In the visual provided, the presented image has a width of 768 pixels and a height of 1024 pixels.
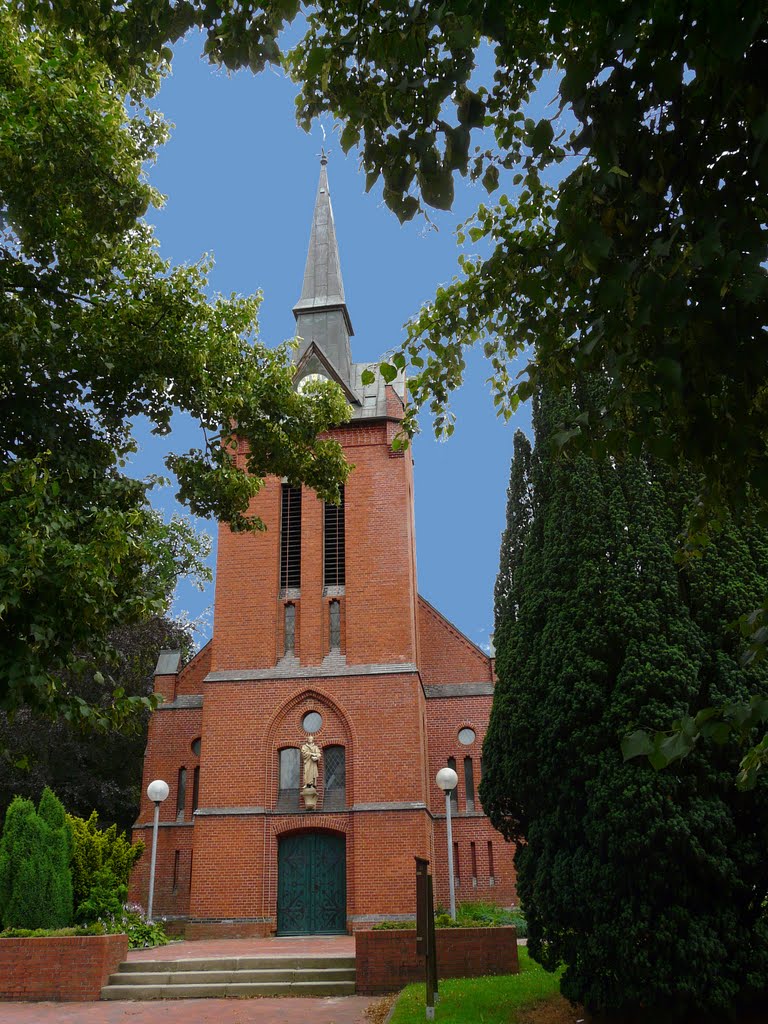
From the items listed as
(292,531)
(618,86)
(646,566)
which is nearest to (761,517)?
(618,86)

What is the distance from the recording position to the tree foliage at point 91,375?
22.6 ft

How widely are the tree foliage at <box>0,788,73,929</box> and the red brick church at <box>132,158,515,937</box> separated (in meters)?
5.09

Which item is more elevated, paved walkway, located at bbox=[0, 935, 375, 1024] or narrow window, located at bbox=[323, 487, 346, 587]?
narrow window, located at bbox=[323, 487, 346, 587]

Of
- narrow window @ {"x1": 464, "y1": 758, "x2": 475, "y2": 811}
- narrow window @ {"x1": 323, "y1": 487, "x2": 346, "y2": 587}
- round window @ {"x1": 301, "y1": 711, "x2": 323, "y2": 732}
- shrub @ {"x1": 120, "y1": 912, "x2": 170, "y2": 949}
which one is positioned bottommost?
shrub @ {"x1": 120, "y1": 912, "x2": 170, "y2": 949}

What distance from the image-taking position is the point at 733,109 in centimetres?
343

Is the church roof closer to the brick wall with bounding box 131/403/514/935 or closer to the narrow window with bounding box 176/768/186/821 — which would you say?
the brick wall with bounding box 131/403/514/935

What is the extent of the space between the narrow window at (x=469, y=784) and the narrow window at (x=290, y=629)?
5.32 meters

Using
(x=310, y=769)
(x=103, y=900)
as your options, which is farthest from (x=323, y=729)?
(x=103, y=900)

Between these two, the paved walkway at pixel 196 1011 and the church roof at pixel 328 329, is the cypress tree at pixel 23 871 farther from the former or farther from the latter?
the church roof at pixel 328 329

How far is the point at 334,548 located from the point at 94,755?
37.4ft

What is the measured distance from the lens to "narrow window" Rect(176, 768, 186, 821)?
2200 cm

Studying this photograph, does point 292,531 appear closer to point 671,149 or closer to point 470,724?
point 470,724

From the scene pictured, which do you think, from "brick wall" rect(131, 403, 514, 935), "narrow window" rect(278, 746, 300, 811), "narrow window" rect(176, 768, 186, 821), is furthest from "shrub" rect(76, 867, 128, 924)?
"narrow window" rect(176, 768, 186, 821)

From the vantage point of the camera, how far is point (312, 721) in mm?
21016
